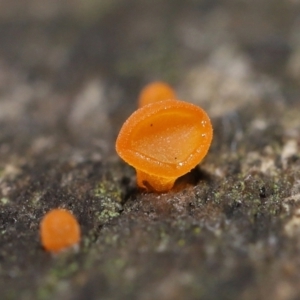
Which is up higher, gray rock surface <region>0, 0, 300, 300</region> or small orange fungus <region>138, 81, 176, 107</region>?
small orange fungus <region>138, 81, 176, 107</region>

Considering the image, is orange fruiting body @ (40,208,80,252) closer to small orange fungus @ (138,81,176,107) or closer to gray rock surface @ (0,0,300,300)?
Result: gray rock surface @ (0,0,300,300)

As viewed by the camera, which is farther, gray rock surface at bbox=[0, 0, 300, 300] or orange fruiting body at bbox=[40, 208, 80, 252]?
orange fruiting body at bbox=[40, 208, 80, 252]

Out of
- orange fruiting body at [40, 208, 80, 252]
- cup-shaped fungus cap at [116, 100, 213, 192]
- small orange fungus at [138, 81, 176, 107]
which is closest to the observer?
orange fruiting body at [40, 208, 80, 252]

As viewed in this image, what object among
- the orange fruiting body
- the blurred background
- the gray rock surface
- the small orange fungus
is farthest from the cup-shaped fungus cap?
the blurred background

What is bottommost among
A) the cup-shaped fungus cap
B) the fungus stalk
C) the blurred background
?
the blurred background

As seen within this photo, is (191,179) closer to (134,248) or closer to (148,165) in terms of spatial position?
(148,165)

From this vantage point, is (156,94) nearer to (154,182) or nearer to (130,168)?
(130,168)
